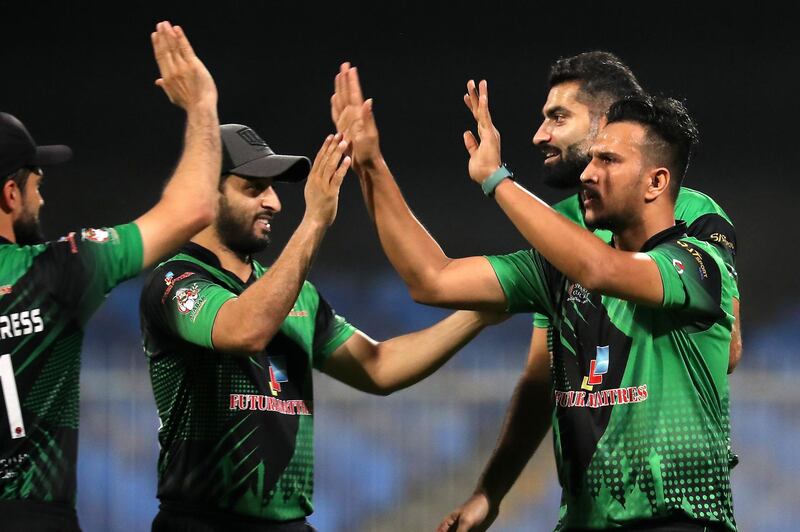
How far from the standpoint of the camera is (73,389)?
2.45 m

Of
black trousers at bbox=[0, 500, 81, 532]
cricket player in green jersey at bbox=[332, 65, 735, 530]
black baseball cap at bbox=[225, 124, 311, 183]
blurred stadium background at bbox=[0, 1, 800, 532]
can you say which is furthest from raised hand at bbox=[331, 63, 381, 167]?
blurred stadium background at bbox=[0, 1, 800, 532]

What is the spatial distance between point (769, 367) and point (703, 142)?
1.22m

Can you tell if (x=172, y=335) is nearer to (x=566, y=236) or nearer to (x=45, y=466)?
(x=45, y=466)

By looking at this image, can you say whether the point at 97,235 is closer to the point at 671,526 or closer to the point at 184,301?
the point at 184,301

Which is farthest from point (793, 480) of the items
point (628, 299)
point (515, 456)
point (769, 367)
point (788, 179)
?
point (628, 299)

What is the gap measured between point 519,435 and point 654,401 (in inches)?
26.9

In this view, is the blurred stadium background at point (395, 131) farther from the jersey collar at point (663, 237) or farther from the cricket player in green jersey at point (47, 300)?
the cricket player in green jersey at point (47, 300)

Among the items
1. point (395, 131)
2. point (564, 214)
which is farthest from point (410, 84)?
point (564, 214)

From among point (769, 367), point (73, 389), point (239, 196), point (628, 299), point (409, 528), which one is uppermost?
point (239, 196)

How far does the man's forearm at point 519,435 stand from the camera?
3064 millimetres

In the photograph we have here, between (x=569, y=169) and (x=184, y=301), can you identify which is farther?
(x=569, y=169)

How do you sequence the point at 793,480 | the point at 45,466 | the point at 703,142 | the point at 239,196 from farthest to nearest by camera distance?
the point at 703,142 → the point at 793,480 → the point at 239,196 → the point at 45,466

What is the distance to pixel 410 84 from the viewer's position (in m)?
6.00

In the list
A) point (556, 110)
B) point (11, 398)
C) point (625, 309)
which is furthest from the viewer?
point (556, 110)
